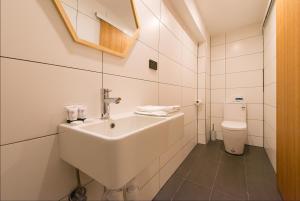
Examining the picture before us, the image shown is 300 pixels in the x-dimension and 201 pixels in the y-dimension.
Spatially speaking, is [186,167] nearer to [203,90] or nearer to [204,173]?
[204,173]

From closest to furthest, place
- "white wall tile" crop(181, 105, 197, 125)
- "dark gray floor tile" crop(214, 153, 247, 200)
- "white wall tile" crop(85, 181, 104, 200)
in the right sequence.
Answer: "white wall tile" crop(85, 181, 104, 200), "dark gray floor tile" crop(214, 153, 247, 200), "white wall tile" crop(181, 105, 197, 125)

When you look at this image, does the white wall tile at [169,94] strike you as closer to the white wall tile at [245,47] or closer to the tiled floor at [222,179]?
the tiled floor at [222,179]

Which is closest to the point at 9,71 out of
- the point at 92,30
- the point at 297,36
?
the point at 92,30

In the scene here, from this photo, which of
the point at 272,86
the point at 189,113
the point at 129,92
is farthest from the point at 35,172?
the point at 272,86

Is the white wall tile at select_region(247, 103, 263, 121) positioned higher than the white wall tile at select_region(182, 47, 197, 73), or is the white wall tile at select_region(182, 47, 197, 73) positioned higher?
the white wall tile at select_region(182, 47, 197, 73)

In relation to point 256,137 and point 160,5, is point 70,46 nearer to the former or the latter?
point 160,5

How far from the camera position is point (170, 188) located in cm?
143

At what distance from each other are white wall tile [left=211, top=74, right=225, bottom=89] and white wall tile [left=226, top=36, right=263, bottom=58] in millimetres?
444

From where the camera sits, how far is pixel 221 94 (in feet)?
9.25

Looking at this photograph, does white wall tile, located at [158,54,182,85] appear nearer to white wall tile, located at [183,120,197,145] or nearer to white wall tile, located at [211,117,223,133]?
white wall tile, located at [183,120,197,145]

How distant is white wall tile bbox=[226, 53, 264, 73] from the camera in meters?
2.48

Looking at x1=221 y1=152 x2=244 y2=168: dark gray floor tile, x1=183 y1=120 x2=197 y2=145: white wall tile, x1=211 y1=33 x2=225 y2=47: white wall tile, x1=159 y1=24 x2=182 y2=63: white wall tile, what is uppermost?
x1=211 y1=33 x2=225 y2=47: white wall tile

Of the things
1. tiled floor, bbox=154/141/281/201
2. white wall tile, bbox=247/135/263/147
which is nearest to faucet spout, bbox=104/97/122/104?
tiled floor, bbox=154/141/281/201

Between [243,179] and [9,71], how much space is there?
6.95 feet
